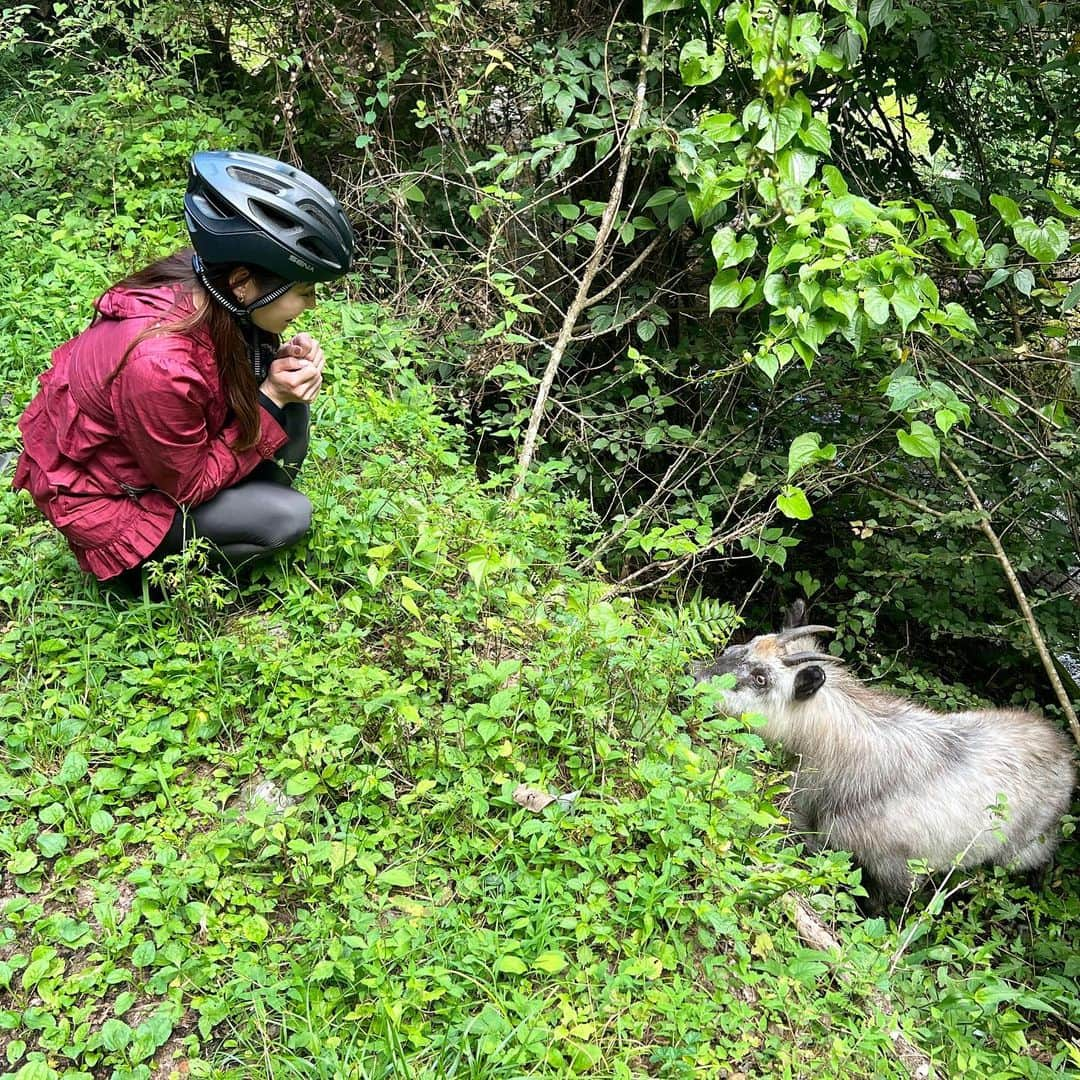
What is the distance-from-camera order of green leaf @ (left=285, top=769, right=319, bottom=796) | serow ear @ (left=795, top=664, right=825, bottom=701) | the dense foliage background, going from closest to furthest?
the dense foliage background → green leaf @ (left=285, top=769, right=319, bottom=796) → serow ear @ (left=795, top=664, right=825, bottom=701)

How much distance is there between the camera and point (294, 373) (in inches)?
131

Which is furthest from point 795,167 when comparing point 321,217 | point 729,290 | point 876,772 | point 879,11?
point 876,772

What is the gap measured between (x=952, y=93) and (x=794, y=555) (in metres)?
2.78

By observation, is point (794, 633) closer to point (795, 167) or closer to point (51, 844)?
point (795, 167)

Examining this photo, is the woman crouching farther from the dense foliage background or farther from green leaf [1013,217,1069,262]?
green leaf [1013,217,1069,262]

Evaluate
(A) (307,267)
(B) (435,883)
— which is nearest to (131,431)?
(A) (307,267)

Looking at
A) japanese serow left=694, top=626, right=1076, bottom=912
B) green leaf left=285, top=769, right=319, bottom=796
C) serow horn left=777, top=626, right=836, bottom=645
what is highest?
serow horn left=777, top=626, right=836, bottom=645

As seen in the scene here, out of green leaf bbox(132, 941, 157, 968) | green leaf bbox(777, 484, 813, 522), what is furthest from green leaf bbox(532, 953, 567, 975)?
green leaf bbox(777, 484, 813, 522)

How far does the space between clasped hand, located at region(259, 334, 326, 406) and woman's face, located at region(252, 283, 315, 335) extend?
6.4 inches

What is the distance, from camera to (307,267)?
3.03 meters

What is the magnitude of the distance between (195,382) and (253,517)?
0.58 meters

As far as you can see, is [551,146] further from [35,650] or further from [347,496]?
[35,650]

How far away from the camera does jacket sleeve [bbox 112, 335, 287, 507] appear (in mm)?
2941

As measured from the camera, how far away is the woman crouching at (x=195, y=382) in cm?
296
